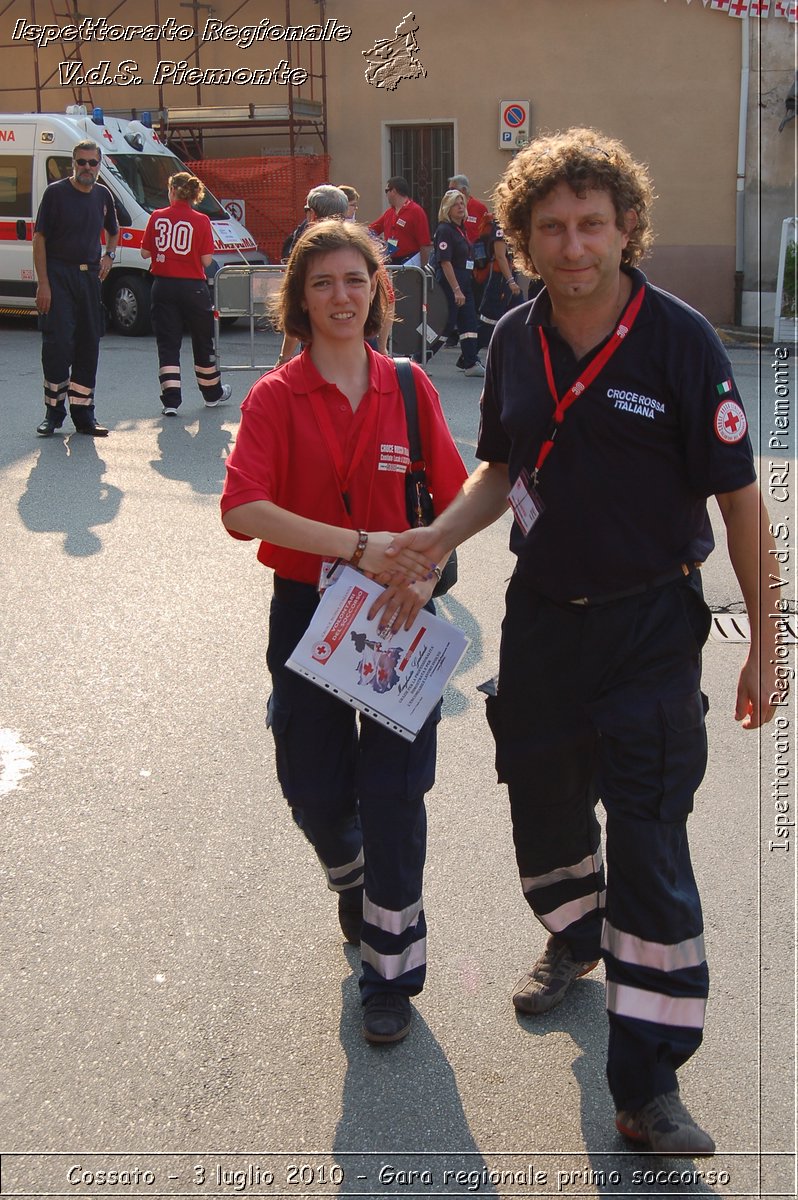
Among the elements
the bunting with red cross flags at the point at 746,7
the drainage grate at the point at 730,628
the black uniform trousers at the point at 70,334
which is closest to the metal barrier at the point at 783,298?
the bunting with red cross flags at the point at 746,7

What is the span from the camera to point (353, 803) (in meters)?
3.44

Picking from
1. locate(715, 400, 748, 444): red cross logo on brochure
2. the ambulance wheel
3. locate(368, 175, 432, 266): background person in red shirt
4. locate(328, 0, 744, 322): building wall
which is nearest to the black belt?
locate(715, 400, 748, 444): red cross logo on brochure

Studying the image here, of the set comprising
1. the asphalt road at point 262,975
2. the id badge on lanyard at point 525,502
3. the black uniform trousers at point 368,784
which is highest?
the id badge on lanyard at point 525,502

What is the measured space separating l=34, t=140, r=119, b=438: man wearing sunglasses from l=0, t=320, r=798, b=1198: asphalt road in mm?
4674

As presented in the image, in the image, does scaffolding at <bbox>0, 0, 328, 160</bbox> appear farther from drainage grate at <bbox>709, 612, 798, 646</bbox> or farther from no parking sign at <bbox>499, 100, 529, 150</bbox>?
drainage grate at <bbox>709, 612, 798, 646</bbox>

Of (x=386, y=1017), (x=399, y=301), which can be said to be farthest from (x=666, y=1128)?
(x=399, y=301)

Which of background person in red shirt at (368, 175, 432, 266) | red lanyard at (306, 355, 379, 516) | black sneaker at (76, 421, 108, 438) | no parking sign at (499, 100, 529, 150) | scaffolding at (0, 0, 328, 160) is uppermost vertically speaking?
scaffolding at (0, 0, 328, 160)

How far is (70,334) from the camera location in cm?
1044

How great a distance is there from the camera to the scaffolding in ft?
68.3

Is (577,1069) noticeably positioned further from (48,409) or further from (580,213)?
(48,409)

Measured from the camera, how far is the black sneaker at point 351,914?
11.9 feet

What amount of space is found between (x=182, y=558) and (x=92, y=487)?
1.87 metres

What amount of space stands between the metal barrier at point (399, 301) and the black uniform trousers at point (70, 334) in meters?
1.45

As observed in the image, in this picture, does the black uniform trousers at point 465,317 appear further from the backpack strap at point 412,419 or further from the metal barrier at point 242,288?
the backpack strap at point 412,419
